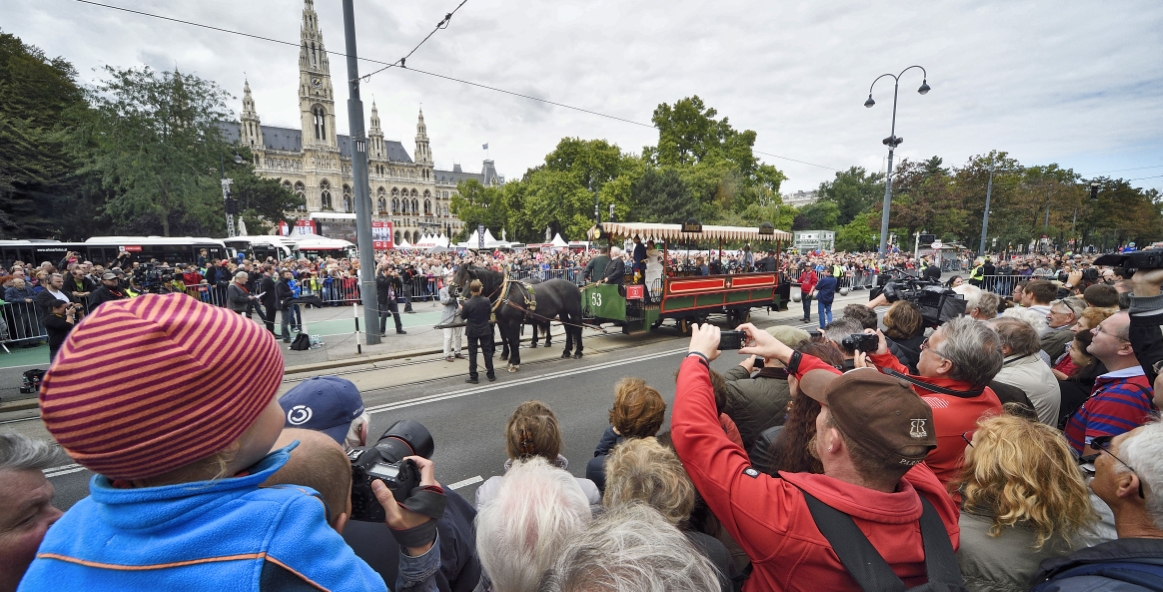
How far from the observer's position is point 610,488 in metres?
1.87

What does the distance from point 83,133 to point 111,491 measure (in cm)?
3934

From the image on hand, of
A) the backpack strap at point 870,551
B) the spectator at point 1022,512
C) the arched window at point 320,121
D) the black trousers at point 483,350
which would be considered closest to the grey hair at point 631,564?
the backpack strap at point 870,551

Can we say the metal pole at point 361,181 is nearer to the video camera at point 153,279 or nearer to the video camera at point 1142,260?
the video camera at point 153,279

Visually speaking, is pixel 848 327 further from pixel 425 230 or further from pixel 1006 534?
pixel 425 230

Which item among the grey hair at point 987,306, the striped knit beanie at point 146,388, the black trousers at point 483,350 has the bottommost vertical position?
the black trousers at point 483,350

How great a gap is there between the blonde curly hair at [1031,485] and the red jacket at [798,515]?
0.30 metres

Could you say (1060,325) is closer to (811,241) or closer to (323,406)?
(323,406)

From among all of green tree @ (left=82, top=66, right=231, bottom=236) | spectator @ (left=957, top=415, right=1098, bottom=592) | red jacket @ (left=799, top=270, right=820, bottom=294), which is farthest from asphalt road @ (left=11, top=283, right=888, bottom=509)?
green tree @ (left=82, top=66, right=231, bottom=236)

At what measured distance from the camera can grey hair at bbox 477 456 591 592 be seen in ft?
4.83

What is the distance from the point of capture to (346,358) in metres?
9.15

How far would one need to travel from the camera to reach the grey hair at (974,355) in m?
2.46

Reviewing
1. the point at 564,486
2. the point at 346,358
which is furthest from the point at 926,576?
the point at 346,358

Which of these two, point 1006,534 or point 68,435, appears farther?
point 1006,534

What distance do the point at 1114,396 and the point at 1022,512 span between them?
70.8 inches
